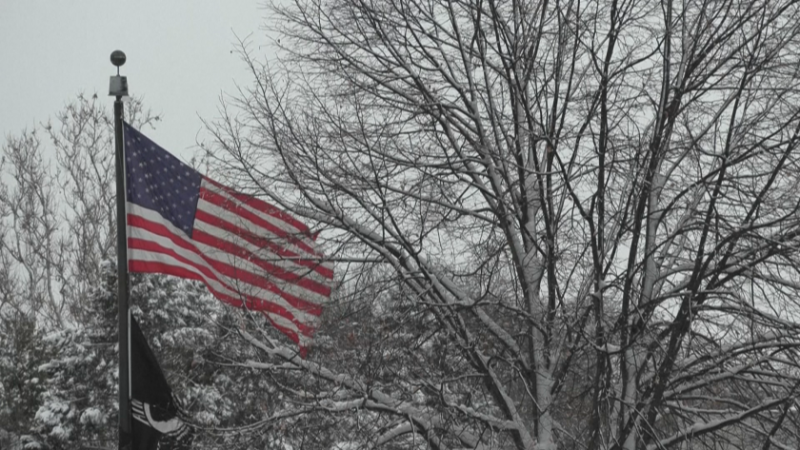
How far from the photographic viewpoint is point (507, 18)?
8.51 m

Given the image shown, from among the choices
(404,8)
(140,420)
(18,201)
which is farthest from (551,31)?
(18,201)

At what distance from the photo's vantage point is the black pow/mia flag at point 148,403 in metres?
6.95

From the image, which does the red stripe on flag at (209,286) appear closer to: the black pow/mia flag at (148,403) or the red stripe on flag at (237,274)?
the red stripe on flag at (237,274)

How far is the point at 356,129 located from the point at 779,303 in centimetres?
385

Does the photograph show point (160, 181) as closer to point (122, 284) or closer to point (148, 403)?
point (122, 284)

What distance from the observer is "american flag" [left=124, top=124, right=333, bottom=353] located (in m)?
7.43

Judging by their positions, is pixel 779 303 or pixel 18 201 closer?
pixel 779 303

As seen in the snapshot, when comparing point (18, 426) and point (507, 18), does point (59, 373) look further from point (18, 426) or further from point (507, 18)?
point (507, 18)

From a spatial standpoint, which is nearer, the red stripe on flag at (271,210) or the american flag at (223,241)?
the american flag at (223,241)

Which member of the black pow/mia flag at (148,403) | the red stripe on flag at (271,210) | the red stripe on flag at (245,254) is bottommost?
the black pow/mia flag at (148,403)

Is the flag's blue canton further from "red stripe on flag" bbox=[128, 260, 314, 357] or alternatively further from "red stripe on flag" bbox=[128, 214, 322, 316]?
"red stripe on flag" bbox=[128, 260, 314, 357]

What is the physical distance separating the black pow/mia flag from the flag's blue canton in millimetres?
980

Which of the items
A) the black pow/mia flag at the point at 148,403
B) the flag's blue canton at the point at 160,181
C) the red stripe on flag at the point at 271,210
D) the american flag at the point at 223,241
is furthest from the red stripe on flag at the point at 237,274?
the black pow/mia flag at the point at 148,403

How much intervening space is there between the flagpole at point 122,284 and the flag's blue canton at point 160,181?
0.38ft
